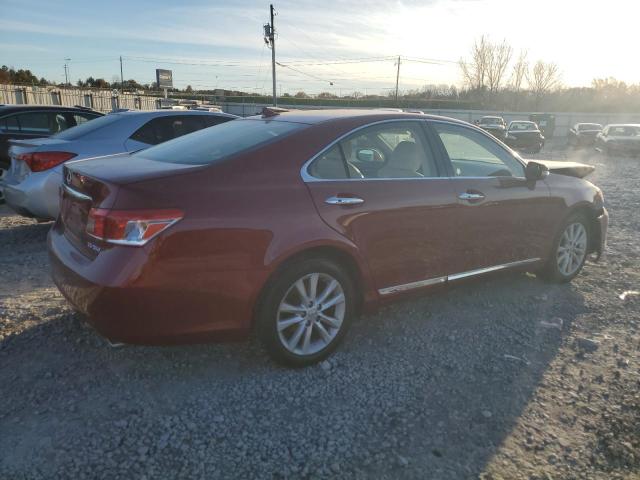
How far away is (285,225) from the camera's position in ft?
9.68

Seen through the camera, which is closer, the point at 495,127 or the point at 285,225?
the point at 285,225

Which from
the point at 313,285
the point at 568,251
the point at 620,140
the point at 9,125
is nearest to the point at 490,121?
the point at 620,140

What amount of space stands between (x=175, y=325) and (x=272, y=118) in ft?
5.85

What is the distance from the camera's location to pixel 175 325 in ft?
9.06

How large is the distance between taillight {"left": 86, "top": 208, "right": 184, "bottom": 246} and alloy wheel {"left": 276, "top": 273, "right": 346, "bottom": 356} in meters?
0.85

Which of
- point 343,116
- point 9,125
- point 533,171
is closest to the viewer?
point 343,116

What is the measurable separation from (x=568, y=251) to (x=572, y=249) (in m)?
0.06

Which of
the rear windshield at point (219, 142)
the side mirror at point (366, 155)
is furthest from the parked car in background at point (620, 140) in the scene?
the rear windshield at point (219, 142)

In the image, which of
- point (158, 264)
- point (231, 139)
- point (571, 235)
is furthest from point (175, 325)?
point (571, 235)

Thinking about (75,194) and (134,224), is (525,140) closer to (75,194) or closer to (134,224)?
(75,194)

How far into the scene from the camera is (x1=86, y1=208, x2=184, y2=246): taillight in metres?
2.61

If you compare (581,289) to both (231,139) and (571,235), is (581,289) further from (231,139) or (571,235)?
(231,139)

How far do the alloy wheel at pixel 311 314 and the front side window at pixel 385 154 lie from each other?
2.36 ft

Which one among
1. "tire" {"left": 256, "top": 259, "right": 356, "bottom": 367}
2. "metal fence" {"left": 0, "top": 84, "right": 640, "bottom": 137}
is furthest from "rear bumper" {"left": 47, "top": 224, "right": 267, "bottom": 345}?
"metal fence" {"left": 0, "top": 84, "right": 640, "bottom": 137}
